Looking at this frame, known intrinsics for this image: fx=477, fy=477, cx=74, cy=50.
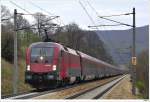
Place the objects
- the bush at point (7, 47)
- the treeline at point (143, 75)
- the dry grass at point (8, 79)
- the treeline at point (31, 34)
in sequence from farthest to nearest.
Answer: the bush at point (7, 47) < the treeline at point (31, 34) < the dry grass at point (8, 79) < the treeline at point (143, 75)

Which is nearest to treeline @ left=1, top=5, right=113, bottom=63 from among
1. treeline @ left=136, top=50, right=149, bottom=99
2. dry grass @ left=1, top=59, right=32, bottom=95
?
dry grass @ left=1, top=59, right=32, bottom=95

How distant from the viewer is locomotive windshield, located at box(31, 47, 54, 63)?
2859 cm

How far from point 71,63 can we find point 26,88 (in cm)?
368

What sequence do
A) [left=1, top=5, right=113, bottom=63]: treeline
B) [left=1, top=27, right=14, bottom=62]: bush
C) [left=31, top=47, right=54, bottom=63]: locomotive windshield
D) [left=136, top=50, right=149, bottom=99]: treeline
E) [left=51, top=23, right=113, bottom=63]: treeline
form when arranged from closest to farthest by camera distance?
[left=136, top=50, right=149, bottom=99]: treeline, [left=31, top=47, right=54, bottom=63]: locomotive windshield, [left=1, top=5, right=113, bottom=63]: treeline, [left=51, top=23, right=113, bottom=63]: treeline, [left=1, top=27, right=14, bottom=62]: bush

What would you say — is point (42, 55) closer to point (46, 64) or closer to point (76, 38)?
point (46, 64)

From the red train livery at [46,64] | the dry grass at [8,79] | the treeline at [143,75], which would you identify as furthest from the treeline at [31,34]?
the treeline at [143,75]

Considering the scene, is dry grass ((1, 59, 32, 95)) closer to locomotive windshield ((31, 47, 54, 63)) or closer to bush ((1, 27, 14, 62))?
bush ((1, 27, 14, 62))

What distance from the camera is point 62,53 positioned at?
98.5 ft

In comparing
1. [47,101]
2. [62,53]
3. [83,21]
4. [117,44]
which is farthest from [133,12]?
[117,44]

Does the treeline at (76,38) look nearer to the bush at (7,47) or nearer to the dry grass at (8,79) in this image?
the bush at (7,47)

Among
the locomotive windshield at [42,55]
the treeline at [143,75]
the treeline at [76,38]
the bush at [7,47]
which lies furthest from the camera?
the bush at [7,47]

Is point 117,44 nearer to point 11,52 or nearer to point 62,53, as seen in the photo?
point 11,52

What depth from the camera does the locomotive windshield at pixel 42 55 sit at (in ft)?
93.8

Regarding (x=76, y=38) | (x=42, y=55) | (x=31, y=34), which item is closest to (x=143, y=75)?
(x=42, y=55)
